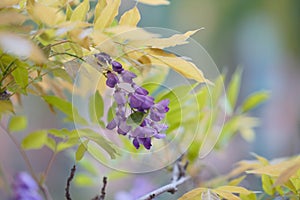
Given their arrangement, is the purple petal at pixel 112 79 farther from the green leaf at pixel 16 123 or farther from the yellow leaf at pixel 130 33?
the green leaf at pixel 16 123

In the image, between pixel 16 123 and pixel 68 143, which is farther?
pixel 16 123

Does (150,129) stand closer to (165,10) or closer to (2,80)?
(2,80)

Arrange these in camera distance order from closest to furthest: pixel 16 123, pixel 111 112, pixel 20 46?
1. pixel 20 46
2. pixel 111 112
3. pixel 16 123

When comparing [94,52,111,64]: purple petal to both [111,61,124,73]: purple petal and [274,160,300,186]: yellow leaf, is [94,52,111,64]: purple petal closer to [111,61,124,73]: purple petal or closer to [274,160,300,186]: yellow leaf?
[111,61,124,73]: purple petal

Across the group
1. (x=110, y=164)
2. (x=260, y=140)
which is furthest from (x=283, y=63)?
(x=110, y=164)

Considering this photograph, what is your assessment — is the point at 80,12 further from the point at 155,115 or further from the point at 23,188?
the point at 23,188

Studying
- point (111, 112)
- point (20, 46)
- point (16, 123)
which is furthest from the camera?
point (16, 123)

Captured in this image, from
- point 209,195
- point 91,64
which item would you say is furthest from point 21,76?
point 209,195
